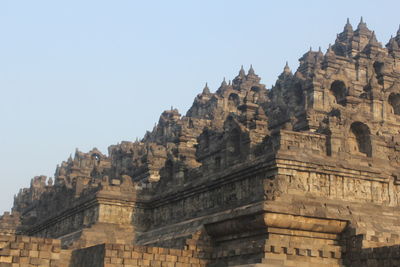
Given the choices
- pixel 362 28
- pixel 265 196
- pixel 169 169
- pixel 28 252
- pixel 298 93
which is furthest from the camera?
pixel 362 28

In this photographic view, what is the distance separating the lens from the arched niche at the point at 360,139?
35.1m

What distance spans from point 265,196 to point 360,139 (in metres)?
8.42

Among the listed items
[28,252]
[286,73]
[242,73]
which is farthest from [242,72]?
[28,252]

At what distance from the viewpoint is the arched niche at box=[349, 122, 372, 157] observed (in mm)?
35062

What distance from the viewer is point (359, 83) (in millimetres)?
53500

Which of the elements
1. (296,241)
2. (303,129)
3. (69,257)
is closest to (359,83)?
(303,129)

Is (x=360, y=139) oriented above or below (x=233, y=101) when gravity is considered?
below

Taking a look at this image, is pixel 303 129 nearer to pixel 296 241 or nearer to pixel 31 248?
pixel 296 241

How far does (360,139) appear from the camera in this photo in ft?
117

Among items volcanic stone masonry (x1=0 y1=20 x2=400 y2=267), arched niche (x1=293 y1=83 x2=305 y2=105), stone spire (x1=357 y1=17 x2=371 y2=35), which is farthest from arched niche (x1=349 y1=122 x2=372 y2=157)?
stone spire (x1=357 y1=17 x2=371 y2=35)

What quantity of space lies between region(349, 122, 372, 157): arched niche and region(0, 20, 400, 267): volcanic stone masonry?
0.20ft

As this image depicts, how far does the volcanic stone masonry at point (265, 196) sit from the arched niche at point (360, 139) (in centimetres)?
6

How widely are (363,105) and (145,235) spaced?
56.7 ft

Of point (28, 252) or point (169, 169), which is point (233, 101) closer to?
point (169, 169)
